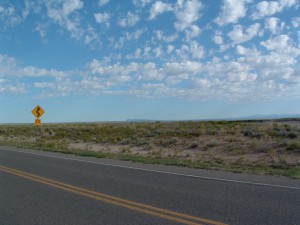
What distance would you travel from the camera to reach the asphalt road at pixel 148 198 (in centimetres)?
611

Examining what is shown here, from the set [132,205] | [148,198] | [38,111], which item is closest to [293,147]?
[148,198]

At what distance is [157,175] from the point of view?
11102mm

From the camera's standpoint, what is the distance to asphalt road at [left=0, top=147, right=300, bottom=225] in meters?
6.11

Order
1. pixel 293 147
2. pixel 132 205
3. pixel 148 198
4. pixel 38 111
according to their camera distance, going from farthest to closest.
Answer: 1. pixel 38 111
2. pixel 293 147
3. pixel 148 198
4. pixel 132 205

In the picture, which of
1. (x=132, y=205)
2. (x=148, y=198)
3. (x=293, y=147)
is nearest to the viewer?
(x=132, y=205)

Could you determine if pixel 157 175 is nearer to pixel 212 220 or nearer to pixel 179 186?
pixel 179 186

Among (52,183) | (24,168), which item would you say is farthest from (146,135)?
(52,183)

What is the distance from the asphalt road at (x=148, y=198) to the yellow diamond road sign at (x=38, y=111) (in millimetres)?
15551

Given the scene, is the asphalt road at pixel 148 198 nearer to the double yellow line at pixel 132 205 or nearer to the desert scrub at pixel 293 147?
the double yellow line at pixel 132 205

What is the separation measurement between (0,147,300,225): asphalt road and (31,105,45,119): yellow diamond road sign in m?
15.6

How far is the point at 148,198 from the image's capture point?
7684 millimetres

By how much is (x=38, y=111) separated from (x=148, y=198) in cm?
2131

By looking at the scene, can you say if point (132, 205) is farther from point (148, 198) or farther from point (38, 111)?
point (38, 111)

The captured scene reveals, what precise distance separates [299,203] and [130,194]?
4.00 m
